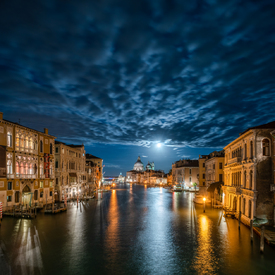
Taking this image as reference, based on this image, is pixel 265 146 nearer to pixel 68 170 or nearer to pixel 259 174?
pixel 259 174

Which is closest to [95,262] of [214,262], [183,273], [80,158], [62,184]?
[183,273]

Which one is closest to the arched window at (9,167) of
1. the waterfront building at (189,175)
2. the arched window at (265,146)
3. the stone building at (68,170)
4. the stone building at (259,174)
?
the stone building at (68,170)

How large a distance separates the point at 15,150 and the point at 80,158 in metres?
30.5

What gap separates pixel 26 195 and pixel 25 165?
4.98m

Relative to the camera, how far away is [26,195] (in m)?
40.8

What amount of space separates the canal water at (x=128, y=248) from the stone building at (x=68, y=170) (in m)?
21.0

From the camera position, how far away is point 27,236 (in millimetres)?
24172

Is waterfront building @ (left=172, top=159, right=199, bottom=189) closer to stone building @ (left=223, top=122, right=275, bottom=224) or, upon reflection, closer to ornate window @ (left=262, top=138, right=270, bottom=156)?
stone building @ (left=223, top=122, right=275, bottom=224)

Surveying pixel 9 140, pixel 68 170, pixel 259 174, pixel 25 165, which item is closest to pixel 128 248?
pixel 259 174

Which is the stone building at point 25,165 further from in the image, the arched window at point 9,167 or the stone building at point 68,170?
the stone building at point 68,170

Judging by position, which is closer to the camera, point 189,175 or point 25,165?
point 25,165

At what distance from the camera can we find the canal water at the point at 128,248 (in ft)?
55.2

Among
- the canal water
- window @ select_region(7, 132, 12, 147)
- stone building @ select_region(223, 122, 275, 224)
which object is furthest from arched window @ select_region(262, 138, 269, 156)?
Answer: window @ select_region(7, 132, 12, 147)

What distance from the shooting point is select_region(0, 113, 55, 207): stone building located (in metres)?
35.9
